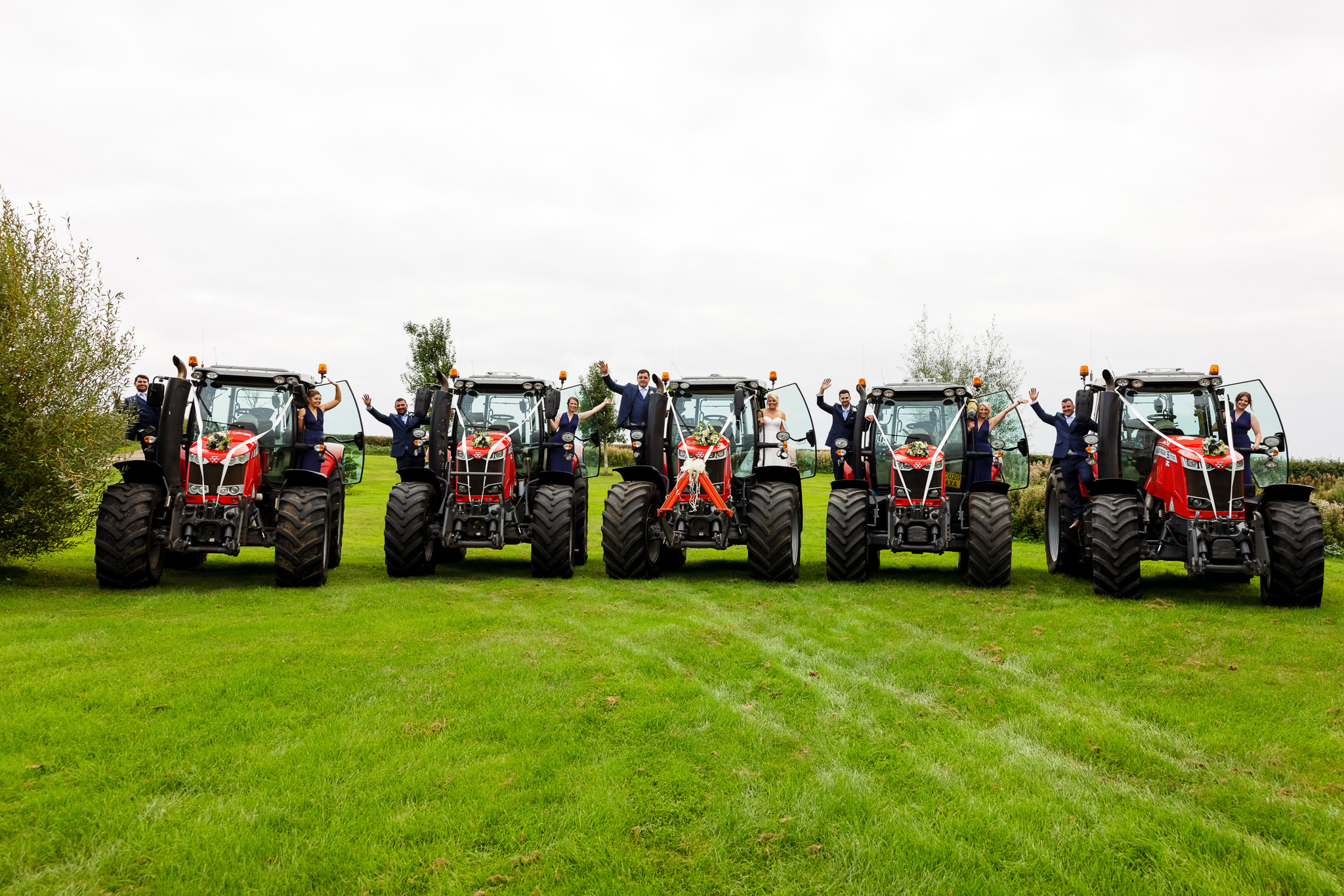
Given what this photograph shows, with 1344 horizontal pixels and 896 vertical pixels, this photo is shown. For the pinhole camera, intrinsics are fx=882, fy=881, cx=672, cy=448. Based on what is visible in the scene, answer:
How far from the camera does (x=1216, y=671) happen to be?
20.8ft

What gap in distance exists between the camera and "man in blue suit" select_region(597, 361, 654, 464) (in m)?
11.4

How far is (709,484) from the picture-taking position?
1054cm

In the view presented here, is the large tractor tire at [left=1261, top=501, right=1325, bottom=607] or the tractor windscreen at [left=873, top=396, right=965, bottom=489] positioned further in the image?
the tractor windscreen at [left=873, top=396, right=965, bottom=489]

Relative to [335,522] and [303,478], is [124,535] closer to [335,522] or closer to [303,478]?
[303,478]

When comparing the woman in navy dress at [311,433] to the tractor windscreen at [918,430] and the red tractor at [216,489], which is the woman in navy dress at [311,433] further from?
the tractor windscreen at [918,430]

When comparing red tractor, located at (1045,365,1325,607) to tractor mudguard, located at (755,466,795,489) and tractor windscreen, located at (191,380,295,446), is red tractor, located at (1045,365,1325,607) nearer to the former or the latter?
tractor mudguard, located at (755,466,795,489)

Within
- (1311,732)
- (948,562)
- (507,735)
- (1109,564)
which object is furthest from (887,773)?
(948,562)

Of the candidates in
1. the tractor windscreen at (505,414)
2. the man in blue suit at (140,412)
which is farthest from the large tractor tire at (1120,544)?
the man in blue suit at (140,412)

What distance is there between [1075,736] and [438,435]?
26.9 feet

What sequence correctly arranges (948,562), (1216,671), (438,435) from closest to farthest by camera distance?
(1216,671), (438,435), (948,562)

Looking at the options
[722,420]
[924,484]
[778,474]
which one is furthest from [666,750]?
[722,420]

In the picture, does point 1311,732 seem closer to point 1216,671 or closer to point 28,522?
point 1216,671

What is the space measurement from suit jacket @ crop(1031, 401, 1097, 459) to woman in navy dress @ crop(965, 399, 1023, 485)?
0.54 m

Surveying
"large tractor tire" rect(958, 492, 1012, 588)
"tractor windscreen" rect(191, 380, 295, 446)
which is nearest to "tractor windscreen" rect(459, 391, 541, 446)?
"tractor windscreen" rect(191, 380, 295, 446)
